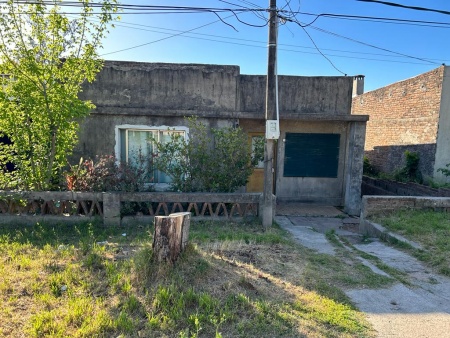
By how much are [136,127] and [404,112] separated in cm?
974

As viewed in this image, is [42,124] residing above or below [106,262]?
above

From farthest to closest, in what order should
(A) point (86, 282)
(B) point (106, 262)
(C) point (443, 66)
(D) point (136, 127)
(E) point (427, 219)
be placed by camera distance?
1. (C) point (443, 66)
2. (D) point (136, 127)
3. (E) point (427, 219)
4. (B) point (106, 262)
5. (A) point (86, 282)

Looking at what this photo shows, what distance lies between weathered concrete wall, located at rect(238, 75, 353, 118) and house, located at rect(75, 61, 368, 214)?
1.1 inches

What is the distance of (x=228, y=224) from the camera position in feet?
20.6

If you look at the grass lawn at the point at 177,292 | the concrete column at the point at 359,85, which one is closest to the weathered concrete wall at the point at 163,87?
the grass lawn at the point at 177,292

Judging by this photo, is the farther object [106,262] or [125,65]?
[125,65]

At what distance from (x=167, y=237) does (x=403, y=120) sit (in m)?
10.9

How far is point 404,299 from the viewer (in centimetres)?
345

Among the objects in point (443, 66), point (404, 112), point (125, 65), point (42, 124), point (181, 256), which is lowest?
point (181, 256)

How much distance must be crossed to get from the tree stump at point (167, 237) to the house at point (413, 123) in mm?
9117

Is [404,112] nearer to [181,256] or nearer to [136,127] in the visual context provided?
[136,127]

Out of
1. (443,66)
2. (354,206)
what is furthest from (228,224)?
(443,66)

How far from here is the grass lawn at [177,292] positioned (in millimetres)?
2697

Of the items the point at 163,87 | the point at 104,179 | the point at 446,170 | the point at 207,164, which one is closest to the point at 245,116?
the point at 207,164
